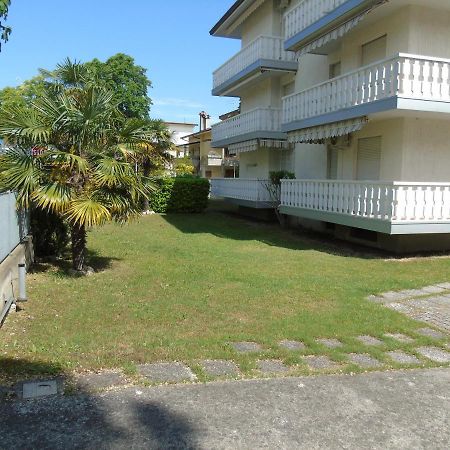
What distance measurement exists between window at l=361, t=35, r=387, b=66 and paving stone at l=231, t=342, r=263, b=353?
10051mm

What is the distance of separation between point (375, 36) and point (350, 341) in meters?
10.1

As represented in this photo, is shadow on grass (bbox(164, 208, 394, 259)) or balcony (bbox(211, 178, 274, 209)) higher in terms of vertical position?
balcony (bbox(211, 178, 274, 209))

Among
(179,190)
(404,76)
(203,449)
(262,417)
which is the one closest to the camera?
(203,449)

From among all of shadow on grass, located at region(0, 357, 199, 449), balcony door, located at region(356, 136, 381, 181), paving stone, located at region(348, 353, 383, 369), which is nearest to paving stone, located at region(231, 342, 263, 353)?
paving stone, located at region(348, 353, 383, 369)

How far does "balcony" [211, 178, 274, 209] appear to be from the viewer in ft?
59.8

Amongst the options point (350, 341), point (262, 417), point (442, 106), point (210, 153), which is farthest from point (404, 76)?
point (210, 153)

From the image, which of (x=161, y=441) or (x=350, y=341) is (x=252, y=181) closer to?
(x=350, y=341)

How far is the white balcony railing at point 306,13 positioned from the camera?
13.2 m

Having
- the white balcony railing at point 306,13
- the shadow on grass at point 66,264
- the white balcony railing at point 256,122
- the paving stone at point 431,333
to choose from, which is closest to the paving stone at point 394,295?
the paving stone at point 431,333

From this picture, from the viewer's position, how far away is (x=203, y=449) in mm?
3201

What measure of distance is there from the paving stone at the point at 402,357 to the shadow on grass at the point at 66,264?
19.1 feet

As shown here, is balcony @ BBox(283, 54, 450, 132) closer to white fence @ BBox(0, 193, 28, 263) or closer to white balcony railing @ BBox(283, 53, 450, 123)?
white balcony railing @ BBox(283, 53, 450, 123)

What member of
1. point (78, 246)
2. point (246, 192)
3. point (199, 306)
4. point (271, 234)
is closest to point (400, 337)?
point (199, 306)

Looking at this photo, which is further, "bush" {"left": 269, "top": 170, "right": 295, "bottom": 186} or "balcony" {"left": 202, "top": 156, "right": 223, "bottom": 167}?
"balcony" {"left": 202, "top": 156, "right": 223, "bottom": 167}
